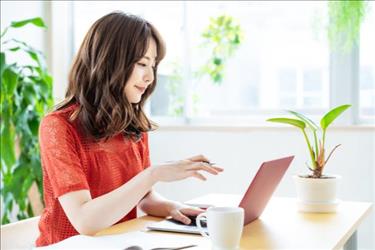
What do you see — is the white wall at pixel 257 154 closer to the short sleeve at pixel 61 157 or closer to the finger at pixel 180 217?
the finger at pixel 180 217

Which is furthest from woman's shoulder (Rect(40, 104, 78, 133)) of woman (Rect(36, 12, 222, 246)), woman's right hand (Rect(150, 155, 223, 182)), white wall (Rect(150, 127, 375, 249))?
white wall (Rect(150, 127, 375, 249))

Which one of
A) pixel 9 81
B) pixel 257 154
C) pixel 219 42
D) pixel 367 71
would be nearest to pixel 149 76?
pixel 9 81

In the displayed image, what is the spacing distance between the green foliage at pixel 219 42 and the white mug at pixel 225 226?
88.6 inches

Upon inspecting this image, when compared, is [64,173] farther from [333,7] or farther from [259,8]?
[259,8]

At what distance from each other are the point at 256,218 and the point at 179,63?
→ 81.1 inches

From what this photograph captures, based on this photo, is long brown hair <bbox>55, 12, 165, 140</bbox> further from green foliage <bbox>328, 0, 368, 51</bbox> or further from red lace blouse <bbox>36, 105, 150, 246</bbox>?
green foliage <bbox>328, 0, 368, 51</bbox>

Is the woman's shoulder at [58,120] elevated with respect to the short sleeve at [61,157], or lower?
elevated

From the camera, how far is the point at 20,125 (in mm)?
2580

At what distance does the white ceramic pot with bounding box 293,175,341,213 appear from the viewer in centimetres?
156

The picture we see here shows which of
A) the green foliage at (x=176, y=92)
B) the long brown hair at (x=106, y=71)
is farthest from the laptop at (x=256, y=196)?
the green foliage at (x=176, y=92)

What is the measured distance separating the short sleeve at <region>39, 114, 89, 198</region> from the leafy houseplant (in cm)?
112

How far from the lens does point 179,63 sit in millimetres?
3391

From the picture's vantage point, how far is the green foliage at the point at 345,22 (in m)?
2.68

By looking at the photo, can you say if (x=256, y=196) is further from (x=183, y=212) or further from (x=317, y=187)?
(x=317, y=187)
